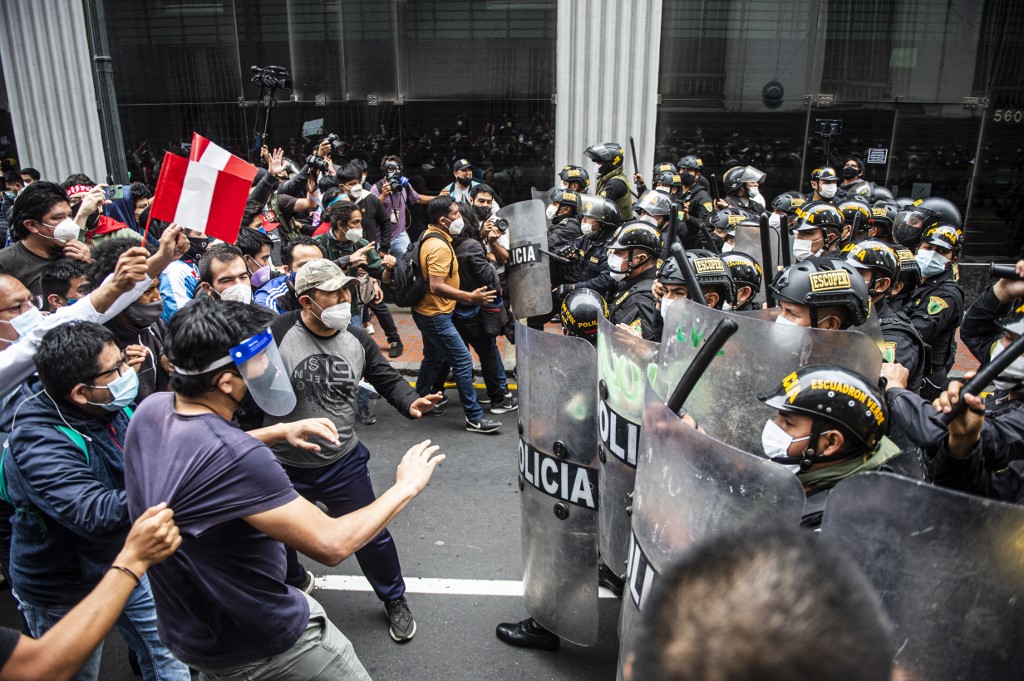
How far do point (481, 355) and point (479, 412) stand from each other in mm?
654

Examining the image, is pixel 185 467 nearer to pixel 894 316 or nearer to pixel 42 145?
pixel 894 316

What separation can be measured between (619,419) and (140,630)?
7.16 ft

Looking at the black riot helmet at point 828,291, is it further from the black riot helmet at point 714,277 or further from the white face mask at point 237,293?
the white face mask at point 237,293

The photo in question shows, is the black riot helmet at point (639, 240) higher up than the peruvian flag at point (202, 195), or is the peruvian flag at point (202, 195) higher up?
the peruvian flag at point (202, 195)

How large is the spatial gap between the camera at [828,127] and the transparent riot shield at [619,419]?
9356 millimetres

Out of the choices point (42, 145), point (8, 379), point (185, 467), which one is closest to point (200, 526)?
point (185, 467)

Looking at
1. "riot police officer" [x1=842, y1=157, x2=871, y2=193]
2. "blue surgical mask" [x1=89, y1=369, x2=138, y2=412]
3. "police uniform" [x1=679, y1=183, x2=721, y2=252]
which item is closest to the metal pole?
"blue surgical mask" [x1=89, y1=369, x2=138, y2=412]

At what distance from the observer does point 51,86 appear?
10.6 m

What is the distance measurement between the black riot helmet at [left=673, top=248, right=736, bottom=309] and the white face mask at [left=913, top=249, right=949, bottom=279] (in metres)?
2.27

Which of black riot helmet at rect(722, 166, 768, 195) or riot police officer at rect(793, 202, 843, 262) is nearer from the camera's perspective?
riot police officer at rect(793, 202, 843, 262)

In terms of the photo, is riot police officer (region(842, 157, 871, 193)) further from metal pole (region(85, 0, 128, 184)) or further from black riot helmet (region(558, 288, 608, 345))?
metal pole (region(85, 0, 128, 184))

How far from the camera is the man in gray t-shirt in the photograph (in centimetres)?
358

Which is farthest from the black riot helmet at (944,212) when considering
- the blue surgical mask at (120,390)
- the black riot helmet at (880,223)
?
the blue surgical mask at (120,390)

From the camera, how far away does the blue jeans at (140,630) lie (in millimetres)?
2846
